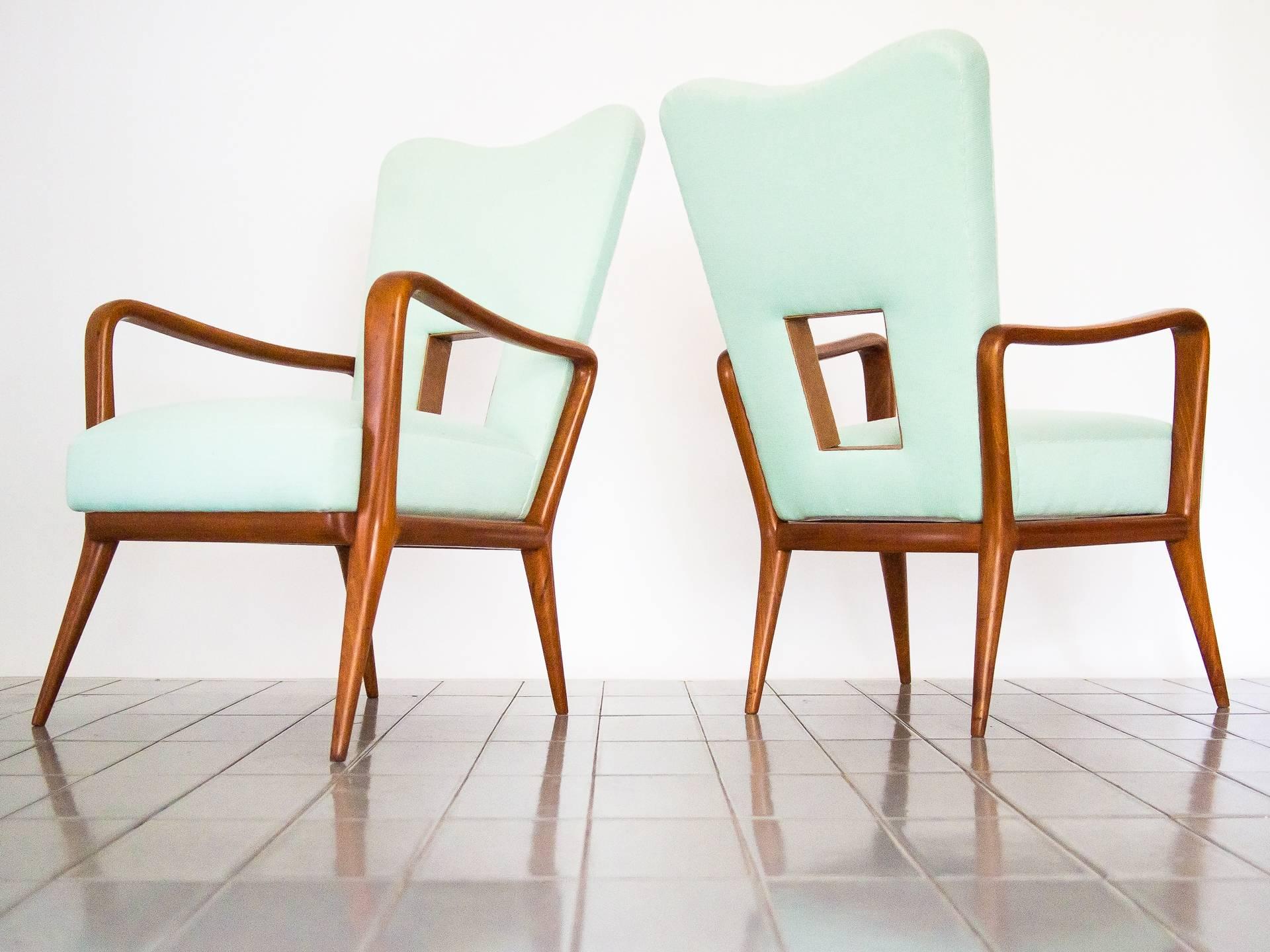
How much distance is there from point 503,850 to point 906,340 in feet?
3.29

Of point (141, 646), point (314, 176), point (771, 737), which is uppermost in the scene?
point (314, 176)

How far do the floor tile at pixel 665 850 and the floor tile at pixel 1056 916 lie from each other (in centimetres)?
21

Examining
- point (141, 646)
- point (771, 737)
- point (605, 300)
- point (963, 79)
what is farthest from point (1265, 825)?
point (141, 646)

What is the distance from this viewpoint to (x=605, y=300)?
2732 millimetres

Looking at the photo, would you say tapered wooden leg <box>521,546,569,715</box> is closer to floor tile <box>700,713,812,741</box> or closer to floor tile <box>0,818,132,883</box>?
floor tile <box>700,713,812,741</box>

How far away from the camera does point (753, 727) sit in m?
1.81

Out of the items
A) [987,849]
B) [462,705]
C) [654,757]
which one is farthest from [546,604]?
[987,849]

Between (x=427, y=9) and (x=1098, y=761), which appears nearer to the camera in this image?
(x=1098, y=761)

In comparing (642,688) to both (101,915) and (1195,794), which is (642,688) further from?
(101,915)

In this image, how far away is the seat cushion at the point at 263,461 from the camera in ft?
4.82

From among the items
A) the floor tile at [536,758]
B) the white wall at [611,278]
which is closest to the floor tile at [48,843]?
the floor tile at [536,758]

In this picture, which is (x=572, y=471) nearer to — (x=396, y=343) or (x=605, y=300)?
(x=605, y=300)

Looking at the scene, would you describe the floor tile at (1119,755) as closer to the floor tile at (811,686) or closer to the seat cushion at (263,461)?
the floor tile at (811,686)

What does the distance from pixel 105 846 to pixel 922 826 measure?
837mm
